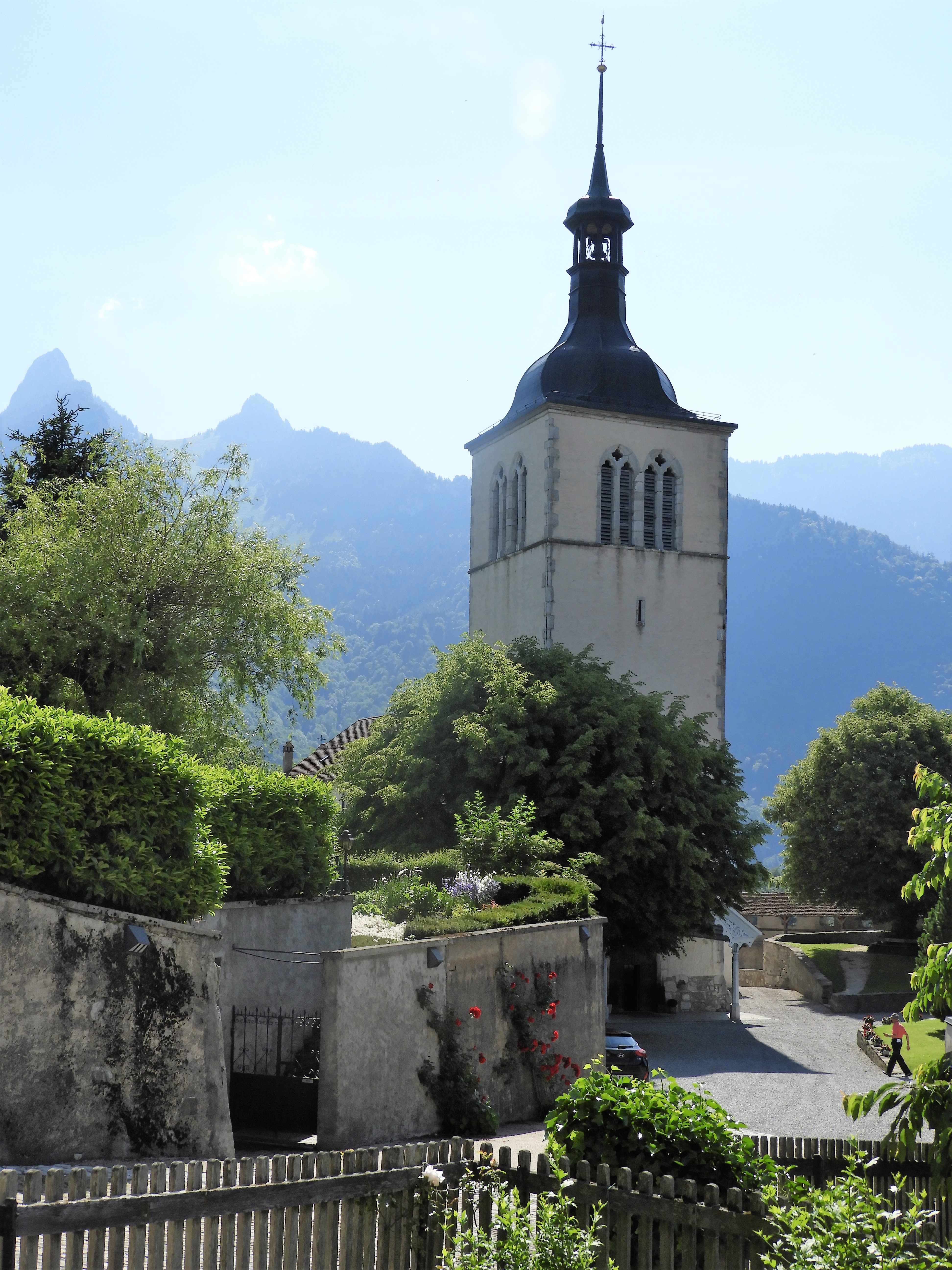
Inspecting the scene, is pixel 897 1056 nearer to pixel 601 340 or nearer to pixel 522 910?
pixel 522 910

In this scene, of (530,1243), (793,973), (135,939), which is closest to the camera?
(530,1243)

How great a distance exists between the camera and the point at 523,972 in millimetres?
18609

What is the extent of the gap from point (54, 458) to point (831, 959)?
3856 centimetres

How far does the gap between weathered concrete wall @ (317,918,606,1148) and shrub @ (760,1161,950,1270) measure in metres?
7.46

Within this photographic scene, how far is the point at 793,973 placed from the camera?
55.9 metres

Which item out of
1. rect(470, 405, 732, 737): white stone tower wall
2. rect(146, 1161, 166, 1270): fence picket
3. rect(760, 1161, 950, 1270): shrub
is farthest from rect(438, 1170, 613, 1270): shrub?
rect(470, 405, 732, 737): white stone tower wall

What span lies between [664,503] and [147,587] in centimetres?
2662

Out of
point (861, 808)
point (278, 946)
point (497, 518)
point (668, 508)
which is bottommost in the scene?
point (278, 946)

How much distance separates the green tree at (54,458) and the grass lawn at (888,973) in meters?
33.9

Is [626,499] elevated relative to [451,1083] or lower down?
elevated

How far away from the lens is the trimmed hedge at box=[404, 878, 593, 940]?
17.4 m

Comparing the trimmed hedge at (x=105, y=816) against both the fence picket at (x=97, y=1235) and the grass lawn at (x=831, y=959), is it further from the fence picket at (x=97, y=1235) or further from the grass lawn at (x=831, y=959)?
the grass lawn at (x=831, y=959)

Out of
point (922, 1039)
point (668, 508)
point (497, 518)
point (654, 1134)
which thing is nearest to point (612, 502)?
point (668, 508)

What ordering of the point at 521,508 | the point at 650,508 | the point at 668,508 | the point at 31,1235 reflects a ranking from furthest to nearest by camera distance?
the point at 521,508 → the point at 668,508 → the point at 650,508 → the point at 31,1235
